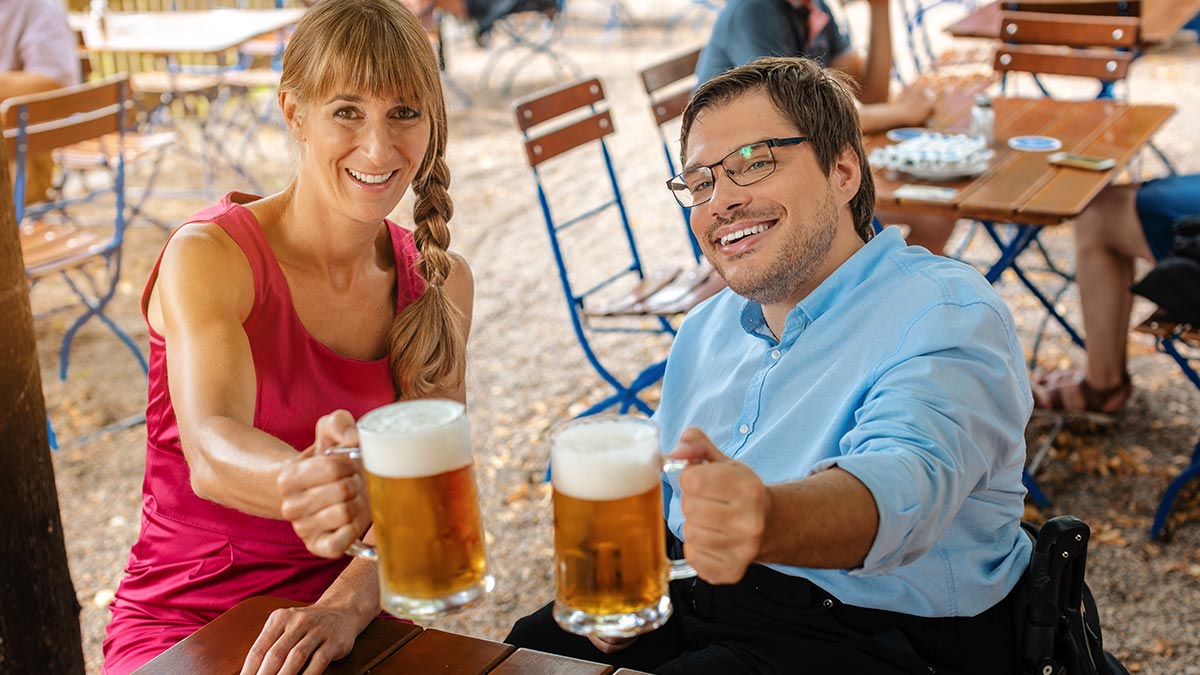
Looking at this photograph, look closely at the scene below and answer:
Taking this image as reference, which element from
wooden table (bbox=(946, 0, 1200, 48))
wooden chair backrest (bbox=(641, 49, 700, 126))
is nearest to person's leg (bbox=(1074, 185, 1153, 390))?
wooden chair backrest (bbox=(641, 49, 700, 126))

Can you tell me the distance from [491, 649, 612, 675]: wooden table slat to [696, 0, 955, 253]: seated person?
2672mm

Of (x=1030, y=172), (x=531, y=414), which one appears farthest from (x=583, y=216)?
(x=1030, y=172)

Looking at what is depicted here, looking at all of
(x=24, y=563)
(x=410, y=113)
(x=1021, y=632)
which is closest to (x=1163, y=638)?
(x=1021, y=632)

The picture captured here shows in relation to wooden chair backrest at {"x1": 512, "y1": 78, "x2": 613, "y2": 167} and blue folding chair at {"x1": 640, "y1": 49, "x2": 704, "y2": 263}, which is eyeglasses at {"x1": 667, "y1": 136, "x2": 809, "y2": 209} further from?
blue folding chair at {"x1": 640, "y1": 49, "x2": 704, "y2": 263}

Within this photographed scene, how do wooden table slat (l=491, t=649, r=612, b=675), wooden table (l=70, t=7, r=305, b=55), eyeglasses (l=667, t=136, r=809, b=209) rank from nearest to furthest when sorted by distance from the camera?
wooden table slat (l=491, t=649, r=612, b=675)
eyeglasses (l=667, t=136, r=809, b=209)
wooden table (l=70, t=7, r=305, b=55)

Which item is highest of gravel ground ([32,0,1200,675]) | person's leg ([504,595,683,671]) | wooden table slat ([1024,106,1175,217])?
wooden table slat ([1024,106,1175,217])

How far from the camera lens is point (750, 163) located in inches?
80.2

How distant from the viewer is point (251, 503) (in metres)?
1.66

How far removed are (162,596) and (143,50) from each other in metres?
5.16

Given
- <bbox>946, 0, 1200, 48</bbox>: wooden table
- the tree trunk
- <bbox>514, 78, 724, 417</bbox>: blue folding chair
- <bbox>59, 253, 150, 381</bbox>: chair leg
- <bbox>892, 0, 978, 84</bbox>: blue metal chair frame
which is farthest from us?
<bbox>892, 0, 978, 84</bbox>: blue metal chair frame

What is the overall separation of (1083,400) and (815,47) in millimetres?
1655

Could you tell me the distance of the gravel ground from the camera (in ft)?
11.6

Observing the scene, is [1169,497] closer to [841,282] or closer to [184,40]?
[841,282]

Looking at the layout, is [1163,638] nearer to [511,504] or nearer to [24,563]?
[511,504]
